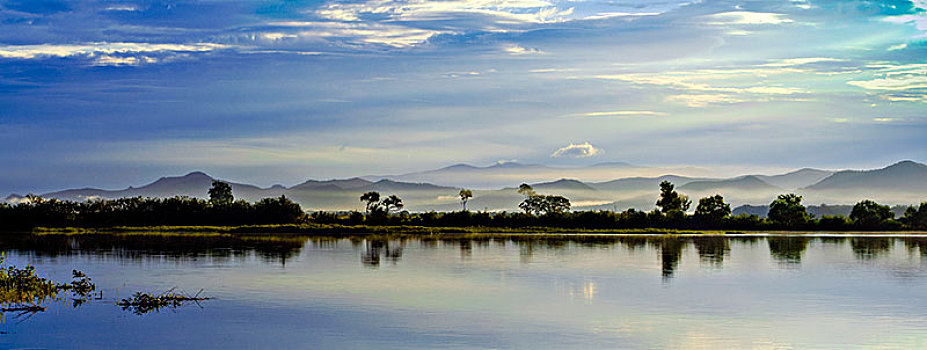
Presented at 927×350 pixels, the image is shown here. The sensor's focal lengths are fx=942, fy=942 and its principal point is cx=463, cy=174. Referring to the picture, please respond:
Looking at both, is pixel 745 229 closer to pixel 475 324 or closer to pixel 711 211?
pixel 711 211

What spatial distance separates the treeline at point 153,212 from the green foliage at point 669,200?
32.9 metres

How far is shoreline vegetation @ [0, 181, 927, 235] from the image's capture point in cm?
7419

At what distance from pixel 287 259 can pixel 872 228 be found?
60.8 meters

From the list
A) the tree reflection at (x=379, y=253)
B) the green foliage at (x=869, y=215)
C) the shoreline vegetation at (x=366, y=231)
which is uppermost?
the green foliage at (x=869, y=215)

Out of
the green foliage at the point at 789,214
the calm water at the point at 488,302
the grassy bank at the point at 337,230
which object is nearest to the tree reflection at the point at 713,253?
the calm water at the point at 488,302

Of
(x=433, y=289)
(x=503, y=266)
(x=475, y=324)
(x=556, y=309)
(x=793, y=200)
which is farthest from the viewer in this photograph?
(x=793, y=200)

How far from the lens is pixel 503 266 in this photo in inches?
1421

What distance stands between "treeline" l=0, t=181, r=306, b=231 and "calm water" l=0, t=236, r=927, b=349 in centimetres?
3354

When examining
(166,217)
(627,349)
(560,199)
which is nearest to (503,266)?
(627,349)

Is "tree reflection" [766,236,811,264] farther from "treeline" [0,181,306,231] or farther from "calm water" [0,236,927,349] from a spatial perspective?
"treeline" [0,181,306,231]

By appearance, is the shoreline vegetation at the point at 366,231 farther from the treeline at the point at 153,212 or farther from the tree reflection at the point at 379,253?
the tree reflection at the point at 379,253

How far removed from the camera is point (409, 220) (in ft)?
265

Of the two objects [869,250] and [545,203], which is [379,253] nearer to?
[869,250]

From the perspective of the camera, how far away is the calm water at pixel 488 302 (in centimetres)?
1825
